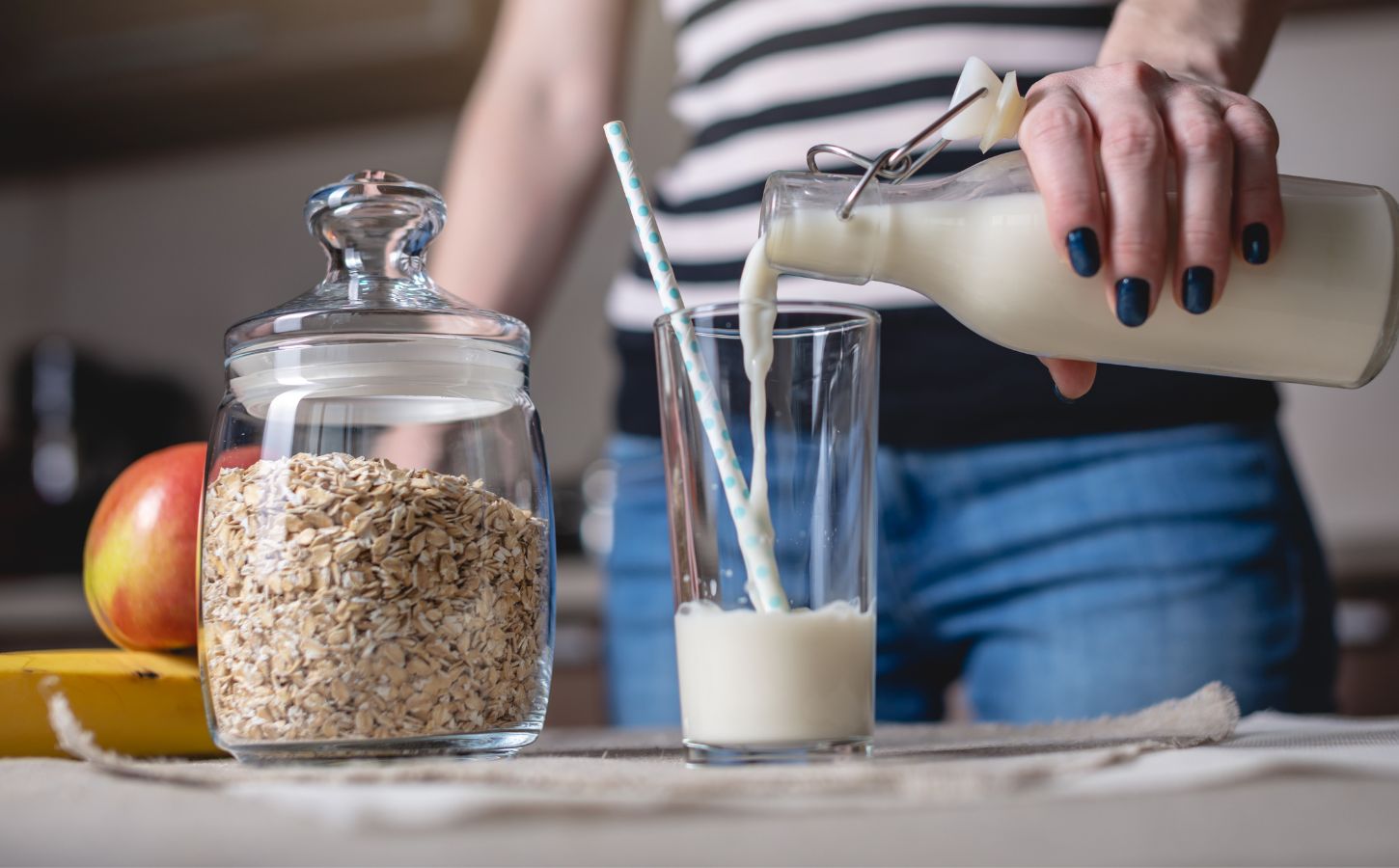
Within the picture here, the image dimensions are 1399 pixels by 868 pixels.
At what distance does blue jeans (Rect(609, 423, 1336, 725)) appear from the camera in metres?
0.93

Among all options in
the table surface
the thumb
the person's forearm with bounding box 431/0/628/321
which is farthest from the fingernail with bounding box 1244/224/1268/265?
the person's forearm with bounding box 431/0/628/321

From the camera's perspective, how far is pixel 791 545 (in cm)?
56

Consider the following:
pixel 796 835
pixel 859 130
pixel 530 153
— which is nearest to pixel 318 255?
pixel 530 153

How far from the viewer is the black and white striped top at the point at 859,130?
99cm

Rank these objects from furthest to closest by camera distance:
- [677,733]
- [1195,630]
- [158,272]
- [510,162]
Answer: [158,272], [510,162], [1195,630], [677,733]

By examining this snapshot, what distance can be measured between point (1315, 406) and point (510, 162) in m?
1.68

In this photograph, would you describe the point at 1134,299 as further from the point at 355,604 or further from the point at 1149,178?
the point at 355,604

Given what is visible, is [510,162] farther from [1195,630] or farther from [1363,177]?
[1363,177]

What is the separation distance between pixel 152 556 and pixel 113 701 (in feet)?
0.26

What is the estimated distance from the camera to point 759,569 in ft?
1.84

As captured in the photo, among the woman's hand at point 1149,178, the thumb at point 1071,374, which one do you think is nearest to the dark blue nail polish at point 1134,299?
the woman's hand at point 1149,178

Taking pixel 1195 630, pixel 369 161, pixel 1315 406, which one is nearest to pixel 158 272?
pixel 369 161

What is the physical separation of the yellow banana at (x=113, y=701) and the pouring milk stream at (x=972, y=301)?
29cm

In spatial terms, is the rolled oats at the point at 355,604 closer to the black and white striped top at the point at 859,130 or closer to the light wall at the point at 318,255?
the black and white striped top at the point at 859,130
